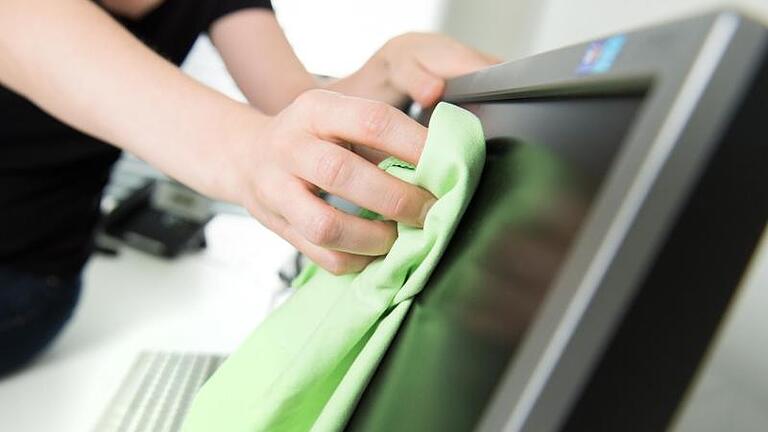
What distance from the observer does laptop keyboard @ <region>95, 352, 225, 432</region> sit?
0.59 metres

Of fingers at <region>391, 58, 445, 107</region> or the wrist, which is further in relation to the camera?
fingers at <region>391, 58, 445, 107</region>

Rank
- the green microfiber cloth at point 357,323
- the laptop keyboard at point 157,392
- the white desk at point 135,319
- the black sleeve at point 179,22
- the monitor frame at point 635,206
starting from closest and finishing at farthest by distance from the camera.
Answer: the monitor frame at point 635,206, the green microfiber cloth at point 357,323, the laptop keyboard at point 157,392, the white desk at point 135,319, the black sleeve at point 179,22

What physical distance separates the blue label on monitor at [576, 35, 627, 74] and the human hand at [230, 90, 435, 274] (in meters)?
0.11

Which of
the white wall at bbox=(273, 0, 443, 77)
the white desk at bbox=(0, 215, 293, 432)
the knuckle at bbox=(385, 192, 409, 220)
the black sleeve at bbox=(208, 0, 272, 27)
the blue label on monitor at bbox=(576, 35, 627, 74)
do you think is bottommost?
the white desk at bbox=(0, 215, 293, 432)

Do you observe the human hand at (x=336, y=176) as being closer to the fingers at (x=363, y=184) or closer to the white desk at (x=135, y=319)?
the fingers at (x=363, y=184)

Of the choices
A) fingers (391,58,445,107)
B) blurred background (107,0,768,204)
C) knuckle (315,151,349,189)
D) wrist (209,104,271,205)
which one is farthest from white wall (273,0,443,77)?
knuckle (315,151,349,189)

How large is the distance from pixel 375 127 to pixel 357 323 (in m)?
0.10

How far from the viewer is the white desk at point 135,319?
764mm

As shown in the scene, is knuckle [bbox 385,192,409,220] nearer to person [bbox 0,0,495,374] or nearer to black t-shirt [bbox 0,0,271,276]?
person [bbox 0,0,495,374]

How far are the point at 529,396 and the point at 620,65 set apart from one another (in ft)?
0.35

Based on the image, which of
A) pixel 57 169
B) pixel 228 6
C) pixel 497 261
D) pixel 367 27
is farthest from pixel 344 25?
pixel 497 261

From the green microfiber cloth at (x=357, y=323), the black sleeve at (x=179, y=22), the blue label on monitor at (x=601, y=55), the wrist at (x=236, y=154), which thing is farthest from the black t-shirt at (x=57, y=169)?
the blue label on monitor at (x=601, y=55)

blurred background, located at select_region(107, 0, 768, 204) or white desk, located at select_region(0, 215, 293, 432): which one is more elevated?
blurred background, located at select_region(107, 0, 768, 204)

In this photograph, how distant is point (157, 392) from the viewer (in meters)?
0.64
